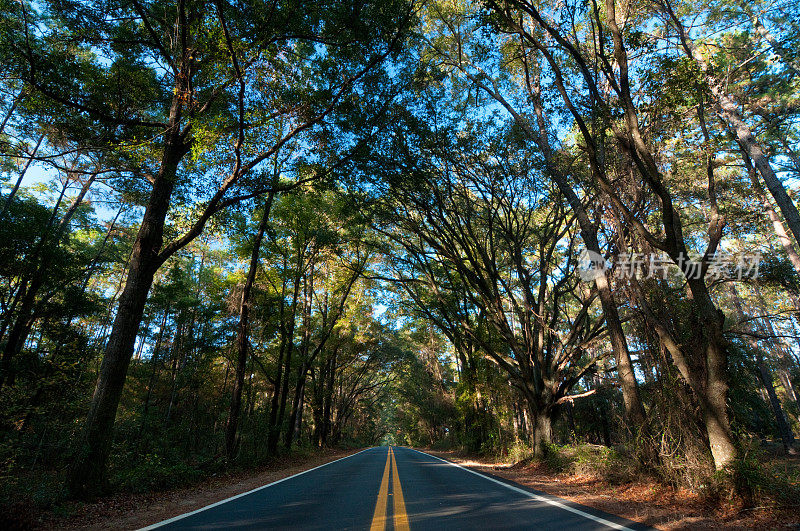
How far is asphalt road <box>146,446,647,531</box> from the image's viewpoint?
13.0 ft

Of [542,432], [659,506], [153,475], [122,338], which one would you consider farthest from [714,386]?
[153,475]

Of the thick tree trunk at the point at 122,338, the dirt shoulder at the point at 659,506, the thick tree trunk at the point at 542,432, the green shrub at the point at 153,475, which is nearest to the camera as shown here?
the dirt shoulder at the point at 659,506

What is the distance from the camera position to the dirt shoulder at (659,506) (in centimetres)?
392

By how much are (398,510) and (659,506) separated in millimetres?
3694

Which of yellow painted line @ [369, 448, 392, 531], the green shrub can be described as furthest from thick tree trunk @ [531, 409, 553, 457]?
the green shrub

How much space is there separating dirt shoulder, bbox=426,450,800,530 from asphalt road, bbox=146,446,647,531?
0.43 metres

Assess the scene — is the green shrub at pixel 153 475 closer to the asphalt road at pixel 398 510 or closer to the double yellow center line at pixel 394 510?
the asphalt road at pixel 398 510

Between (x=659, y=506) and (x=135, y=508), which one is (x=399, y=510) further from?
(x=135, y=508)

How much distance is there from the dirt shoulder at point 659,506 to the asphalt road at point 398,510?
1.40 feet

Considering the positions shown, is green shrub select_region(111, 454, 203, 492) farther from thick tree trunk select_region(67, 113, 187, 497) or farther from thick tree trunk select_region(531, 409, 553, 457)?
thick tree trunk select_region(531, 409, 553, 457)

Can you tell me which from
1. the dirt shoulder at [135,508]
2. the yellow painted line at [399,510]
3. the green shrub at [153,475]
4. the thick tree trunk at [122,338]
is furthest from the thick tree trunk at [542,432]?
the thick tree trunk at [122,338]

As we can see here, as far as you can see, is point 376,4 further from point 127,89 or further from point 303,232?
point 303,232

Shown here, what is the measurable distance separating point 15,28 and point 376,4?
7.27 metres

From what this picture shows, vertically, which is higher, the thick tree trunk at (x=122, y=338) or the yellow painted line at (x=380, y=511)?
the thick tree trunk at (x=122, y=338)
